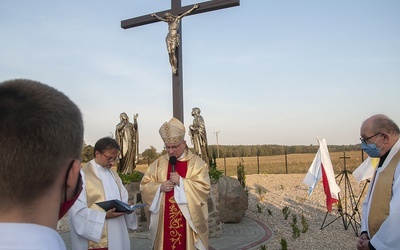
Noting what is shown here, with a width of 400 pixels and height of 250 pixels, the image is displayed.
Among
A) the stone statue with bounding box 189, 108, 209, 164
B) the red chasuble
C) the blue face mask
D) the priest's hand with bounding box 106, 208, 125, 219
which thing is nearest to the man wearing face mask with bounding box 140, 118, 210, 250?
the red chasuble

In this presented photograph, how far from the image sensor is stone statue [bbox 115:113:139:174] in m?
8.89

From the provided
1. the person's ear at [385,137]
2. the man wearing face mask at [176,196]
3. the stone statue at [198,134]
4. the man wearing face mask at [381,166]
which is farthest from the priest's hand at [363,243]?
the stone statue at [198,134]

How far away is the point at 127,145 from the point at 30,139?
825cm

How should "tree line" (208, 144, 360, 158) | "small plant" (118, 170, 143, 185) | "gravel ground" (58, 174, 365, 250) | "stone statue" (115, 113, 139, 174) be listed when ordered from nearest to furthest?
"gravel ground" (58, 174, 365, 250), "small plant" (118, 170, 143, 185), "stone statue" (115, 113, 139, 174), "tree line" (208, 144, 360, 158)

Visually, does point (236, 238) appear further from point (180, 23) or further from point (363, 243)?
point (180, 23)

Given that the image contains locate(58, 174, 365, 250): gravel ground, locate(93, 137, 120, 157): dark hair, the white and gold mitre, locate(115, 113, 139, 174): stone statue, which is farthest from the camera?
locate(115, 113, 139, 174): stone statue

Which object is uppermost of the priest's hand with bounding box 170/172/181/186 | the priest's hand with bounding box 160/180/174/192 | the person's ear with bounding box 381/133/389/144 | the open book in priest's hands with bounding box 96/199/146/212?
the person's ear with bounding box 381/133/389/144

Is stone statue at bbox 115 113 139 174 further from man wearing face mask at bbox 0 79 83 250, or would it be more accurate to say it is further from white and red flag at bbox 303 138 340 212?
man wearing face mask at bbox 0 79 83 250

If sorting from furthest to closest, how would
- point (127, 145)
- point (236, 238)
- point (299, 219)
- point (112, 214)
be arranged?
point (299, 219), point (127, 145), point (236, 238), point (112, 214)

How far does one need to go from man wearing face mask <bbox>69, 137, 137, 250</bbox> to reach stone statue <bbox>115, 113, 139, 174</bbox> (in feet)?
16.4

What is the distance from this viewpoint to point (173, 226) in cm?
405

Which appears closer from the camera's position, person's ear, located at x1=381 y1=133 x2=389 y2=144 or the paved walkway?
person's ear, located at x1=381 y1=133 x2=389 y2=144

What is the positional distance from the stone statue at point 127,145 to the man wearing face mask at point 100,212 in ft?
16.4

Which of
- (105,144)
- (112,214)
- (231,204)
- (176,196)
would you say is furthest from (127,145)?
(112,214)
